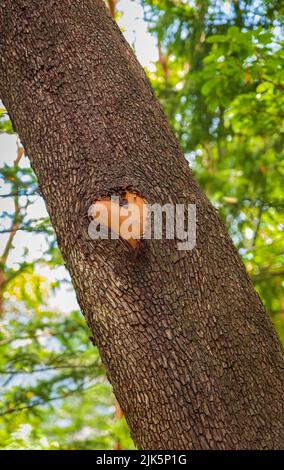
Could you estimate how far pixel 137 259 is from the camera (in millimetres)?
1535

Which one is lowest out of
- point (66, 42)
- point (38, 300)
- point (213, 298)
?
point (38, 300)

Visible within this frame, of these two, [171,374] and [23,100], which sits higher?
[23,100]

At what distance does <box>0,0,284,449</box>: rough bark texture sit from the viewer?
142 cm

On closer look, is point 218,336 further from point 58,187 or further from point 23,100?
point 23,100

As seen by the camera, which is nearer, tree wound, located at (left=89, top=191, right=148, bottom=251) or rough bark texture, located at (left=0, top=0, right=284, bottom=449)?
rough bark texture, located at (left=0, top=0, right=284, bottom=449)

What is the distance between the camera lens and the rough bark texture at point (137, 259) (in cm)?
142

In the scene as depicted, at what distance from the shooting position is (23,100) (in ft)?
5.95

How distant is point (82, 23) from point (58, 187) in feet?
2.09

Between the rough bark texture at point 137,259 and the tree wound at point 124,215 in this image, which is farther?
the tree wound at point 124,215

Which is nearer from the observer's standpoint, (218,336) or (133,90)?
(218,336)

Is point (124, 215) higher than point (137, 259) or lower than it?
higher
